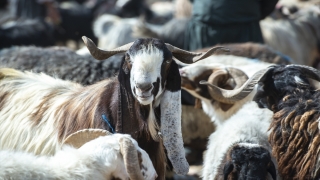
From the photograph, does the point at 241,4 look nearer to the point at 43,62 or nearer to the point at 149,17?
the point at 43,62

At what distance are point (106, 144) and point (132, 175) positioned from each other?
22 centimetres

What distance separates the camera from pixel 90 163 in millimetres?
3689

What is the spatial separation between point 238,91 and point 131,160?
7.94 feet

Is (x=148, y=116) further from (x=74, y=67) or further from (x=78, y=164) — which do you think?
(x=74, y=67)

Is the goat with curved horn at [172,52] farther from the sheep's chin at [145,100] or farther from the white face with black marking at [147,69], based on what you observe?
the sheep's chin at [145,100]

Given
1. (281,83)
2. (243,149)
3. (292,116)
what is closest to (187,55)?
(243,149)

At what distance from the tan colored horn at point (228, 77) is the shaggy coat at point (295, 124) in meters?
0.84

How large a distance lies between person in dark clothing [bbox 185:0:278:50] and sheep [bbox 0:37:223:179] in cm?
349

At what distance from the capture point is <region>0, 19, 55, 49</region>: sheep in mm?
11359

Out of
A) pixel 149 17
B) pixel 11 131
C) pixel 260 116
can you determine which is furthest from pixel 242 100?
pixel 149 17

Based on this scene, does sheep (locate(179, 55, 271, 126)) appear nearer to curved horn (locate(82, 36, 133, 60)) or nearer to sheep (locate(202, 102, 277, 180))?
sheep (locate(202, 102, 277, 180))

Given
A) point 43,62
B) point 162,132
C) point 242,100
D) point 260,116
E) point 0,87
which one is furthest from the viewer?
point 43,62

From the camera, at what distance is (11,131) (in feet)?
16.4

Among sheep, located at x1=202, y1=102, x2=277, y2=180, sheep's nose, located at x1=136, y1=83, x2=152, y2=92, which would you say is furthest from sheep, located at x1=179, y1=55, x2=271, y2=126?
sheep's nose, located at x1=136, y1=83, x2=152, y2=92
